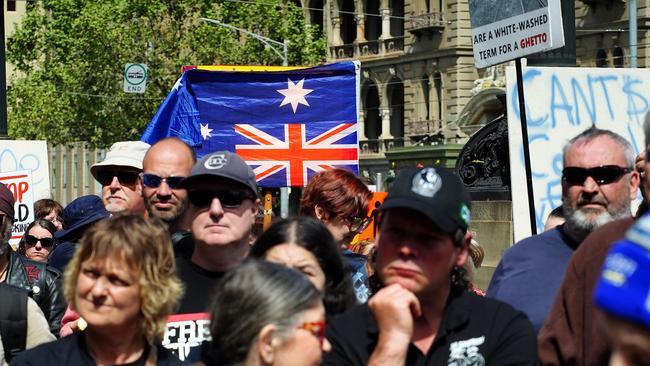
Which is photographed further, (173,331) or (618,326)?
(173,331)

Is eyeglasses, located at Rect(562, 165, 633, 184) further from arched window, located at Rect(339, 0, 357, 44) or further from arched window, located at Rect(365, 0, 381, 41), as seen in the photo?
arched window, located at Rect(339, 0, 357, 44)

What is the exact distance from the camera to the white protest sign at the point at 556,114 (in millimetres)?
7816

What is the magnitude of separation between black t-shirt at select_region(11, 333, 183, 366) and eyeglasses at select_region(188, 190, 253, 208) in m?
0.95

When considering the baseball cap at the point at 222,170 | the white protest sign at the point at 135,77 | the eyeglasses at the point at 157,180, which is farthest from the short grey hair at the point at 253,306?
the white protest sign at the point at 135,77

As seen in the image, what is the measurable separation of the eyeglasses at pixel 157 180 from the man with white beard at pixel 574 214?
1.76 m

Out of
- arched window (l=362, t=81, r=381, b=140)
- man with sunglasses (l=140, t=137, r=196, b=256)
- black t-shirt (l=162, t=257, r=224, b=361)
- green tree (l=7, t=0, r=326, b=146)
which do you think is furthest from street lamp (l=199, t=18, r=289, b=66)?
black t-shirt (l=162, t=257, r=224, b=361)

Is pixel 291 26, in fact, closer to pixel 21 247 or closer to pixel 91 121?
pixel 91 121

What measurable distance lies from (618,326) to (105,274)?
2.37 m

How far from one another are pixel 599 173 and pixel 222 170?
134cm

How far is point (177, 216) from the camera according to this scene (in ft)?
20.6

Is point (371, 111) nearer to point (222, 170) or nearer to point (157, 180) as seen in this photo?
point (157, 180)

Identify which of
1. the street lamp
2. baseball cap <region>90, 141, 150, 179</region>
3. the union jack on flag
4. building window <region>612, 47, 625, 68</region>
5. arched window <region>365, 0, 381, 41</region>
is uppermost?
arched window <region>365, 0, 381, 41</region>

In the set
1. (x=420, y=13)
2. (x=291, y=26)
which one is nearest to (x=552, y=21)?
(x=291, y=26)

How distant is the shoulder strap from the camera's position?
527 centimetres
